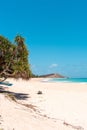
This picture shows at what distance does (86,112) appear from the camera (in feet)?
60.3

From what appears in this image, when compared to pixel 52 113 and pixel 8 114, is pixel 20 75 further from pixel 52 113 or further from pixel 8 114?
pixel 8 114

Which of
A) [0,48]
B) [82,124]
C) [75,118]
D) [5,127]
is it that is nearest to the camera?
[5,127]

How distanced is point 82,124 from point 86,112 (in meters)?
3.88

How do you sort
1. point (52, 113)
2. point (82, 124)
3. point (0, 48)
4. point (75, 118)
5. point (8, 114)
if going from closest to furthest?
point (8, 114), point (82, 124), point (75, 118), point (52, 113), point (0, 48)

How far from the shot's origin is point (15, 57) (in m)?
27.6

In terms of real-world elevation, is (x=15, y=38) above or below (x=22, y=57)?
above

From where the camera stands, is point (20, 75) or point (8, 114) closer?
point (8, 114)

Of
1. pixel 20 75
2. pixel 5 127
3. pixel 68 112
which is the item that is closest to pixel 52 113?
pixel 68 112

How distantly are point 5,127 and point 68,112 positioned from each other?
29.3 ft

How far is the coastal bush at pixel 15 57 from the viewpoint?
27.0 metres

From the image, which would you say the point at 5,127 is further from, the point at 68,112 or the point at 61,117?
the point at 68,112

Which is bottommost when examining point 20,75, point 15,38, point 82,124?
point 82,124

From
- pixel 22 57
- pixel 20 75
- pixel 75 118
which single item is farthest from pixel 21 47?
pixel 75 118

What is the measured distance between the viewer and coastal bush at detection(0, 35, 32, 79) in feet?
88.5
